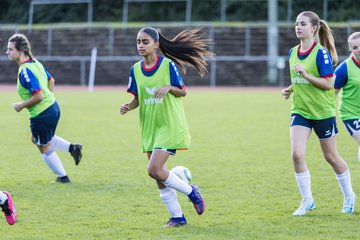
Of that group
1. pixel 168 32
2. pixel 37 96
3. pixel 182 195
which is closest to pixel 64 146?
pixel 37 96

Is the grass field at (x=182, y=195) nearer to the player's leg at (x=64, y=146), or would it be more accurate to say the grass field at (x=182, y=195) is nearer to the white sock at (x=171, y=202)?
the white sock at (x=171, y=202)

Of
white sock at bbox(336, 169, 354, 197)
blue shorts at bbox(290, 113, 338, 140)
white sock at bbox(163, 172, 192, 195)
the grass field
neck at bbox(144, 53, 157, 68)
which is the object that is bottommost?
the grass field

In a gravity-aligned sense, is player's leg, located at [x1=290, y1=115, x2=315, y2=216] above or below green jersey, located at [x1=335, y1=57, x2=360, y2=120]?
below

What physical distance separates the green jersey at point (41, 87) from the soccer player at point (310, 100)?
130 inches

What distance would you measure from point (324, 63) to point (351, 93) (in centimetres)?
99

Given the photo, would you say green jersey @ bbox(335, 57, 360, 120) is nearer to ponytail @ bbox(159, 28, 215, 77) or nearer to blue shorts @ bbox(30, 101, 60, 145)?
ponytail @ bbox(159, 28, 215, 77)

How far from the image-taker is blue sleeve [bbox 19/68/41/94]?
9.43 meters

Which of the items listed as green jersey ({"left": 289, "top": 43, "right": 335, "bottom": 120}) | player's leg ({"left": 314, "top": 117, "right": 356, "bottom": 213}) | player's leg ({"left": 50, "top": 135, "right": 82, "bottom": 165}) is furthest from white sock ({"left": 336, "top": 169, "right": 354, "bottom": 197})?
player's leg ({"left": 50, "top": 135, "right": 82, "bottom": 165})

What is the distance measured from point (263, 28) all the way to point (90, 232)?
30757mm

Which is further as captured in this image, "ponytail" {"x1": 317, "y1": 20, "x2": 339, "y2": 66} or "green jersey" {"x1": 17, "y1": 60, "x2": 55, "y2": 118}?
"green jersey" {"x1": 17, "y1": 60, "x2": 55, "y2": 118}

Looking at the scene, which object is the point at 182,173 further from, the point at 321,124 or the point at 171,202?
the point at 321,124

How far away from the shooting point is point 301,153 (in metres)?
7.57

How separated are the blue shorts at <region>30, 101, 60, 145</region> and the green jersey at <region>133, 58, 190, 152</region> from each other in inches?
110

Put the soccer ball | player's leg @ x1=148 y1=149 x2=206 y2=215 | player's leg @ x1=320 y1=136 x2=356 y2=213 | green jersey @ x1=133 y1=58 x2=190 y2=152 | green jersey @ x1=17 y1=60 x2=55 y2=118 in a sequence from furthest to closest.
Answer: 1. green jersey @ x1=17 y1=60 x2=55 y2=118
2. the soccer ball
3. player's leg @ x1=320 y1=136 x2=356 y2=213
4. green jersey @ x1=133 y1=58 x2=190 y2=152
5. player's leg @ x1=148 y1=149 x2=206 y2=215
